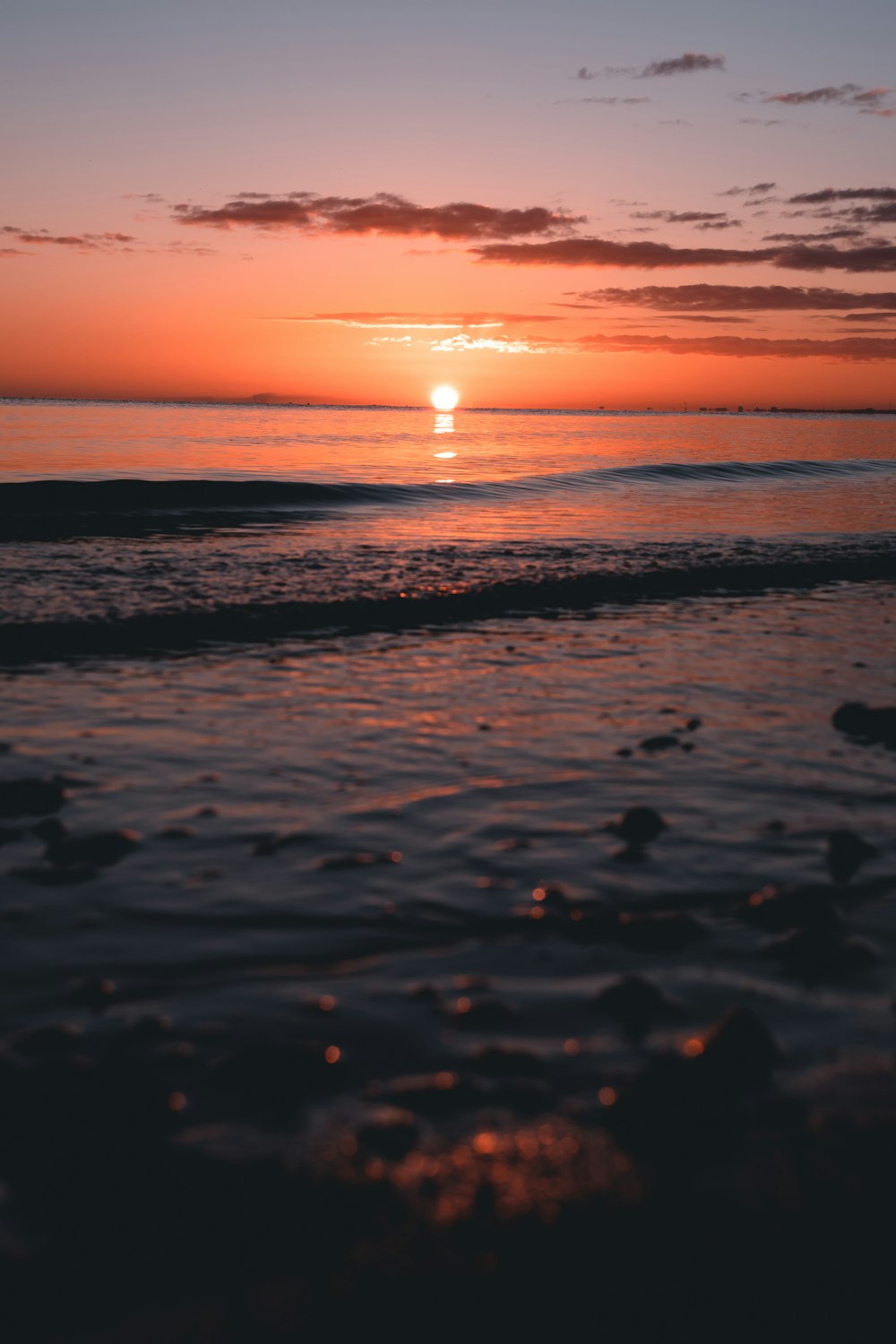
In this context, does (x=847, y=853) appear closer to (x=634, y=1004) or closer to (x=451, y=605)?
(x=634, y=1004)

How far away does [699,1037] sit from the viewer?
10.3 ft

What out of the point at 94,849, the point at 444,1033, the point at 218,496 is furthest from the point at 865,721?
the point at 218,496

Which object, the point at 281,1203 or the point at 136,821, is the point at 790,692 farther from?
the point at 281,1203

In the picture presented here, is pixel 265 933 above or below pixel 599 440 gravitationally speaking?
below

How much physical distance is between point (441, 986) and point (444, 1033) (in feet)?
0.97

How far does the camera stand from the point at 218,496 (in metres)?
24.3

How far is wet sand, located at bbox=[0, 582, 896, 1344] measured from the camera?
2.27m

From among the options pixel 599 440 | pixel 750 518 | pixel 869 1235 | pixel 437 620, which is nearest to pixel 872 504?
pixel 750 518

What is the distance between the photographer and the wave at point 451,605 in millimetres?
9188

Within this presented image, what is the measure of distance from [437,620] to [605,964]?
24.1ft

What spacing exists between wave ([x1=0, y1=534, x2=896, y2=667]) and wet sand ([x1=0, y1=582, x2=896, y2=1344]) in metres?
2.87

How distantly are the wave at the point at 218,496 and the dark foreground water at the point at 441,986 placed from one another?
34.2ft

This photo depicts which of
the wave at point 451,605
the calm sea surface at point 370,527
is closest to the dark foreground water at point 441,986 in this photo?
the wave at point 451,605

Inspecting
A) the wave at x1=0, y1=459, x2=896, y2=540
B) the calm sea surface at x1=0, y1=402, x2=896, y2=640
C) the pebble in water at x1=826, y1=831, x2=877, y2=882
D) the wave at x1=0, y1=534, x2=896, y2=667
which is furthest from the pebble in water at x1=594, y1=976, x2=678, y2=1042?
the wave at x1=0, y1=459, x2=896, y2=540
